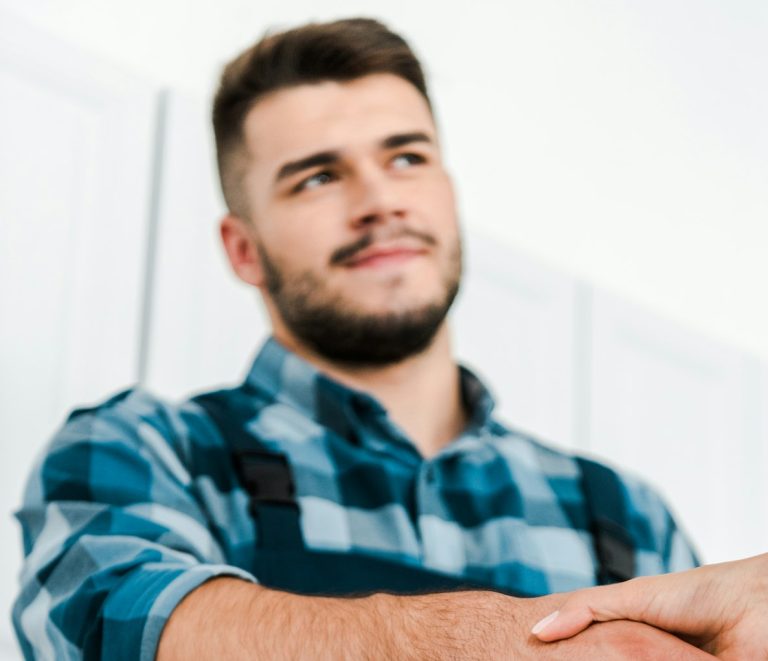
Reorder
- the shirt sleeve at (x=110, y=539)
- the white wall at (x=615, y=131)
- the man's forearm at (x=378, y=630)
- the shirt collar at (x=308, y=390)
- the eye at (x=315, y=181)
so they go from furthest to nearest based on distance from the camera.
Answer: the white wall at (x=615, y=131) → the eye at (x=315, y=181) → the shirt collar at (x=308, y=390) → the shirt sleeve at (x=110, y=539) → the man's forearm at (x=378, y=630)

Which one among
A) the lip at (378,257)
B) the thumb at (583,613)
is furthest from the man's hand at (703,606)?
the lip at (378,257)

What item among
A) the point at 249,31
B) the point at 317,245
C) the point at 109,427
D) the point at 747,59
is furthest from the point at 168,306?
the point at 747,59

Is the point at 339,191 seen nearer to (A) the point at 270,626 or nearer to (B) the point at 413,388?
(B) the point at 413,388

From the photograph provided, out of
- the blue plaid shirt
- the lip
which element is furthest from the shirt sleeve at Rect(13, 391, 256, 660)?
the lip

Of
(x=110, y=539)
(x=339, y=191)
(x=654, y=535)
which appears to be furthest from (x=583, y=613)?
(x=339, y=191)

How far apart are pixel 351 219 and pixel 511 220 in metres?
1.16

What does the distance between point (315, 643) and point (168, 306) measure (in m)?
0.82

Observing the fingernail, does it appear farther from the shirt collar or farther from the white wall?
the white wall

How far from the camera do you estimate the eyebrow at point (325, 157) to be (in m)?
1.33

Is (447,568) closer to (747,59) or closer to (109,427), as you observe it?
(109,427)

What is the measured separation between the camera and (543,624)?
25.4 inches

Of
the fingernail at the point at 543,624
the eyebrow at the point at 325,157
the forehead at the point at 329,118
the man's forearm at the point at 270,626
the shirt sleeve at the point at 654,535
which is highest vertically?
the forehead at the point at 329,118

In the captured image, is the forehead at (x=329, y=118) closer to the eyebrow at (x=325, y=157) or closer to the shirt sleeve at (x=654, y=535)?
the eyebrow at (x=325, y=157)

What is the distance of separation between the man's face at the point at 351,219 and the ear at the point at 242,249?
0.04ft
